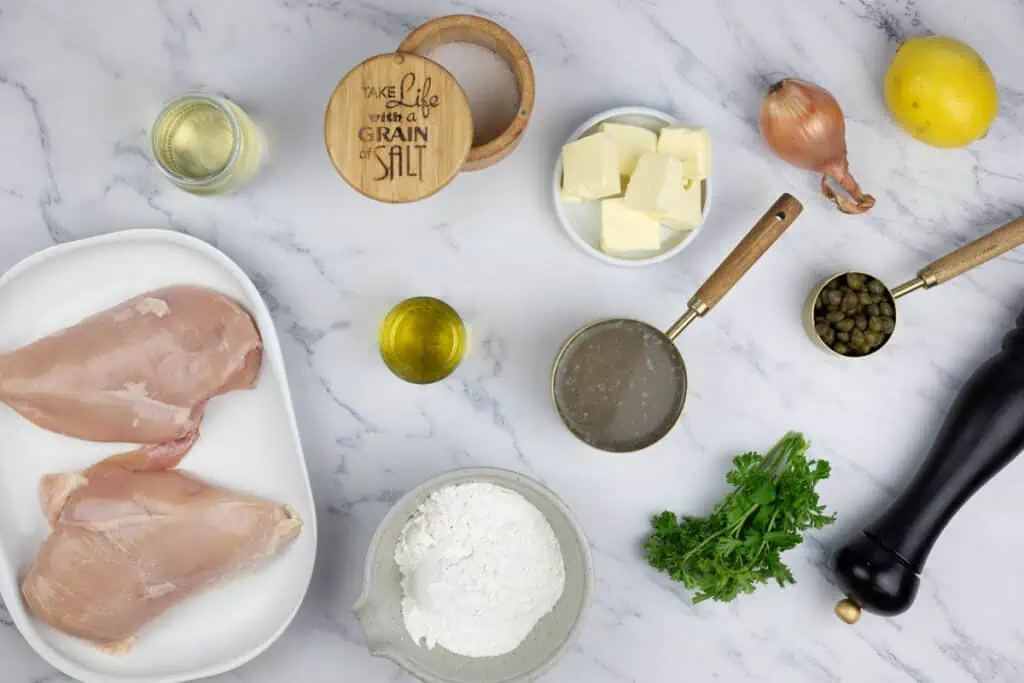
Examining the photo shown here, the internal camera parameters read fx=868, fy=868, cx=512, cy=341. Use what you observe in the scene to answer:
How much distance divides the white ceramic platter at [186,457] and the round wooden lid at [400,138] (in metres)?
0.25

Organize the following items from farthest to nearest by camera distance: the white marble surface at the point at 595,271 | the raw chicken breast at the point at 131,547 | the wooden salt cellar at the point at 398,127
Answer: the white marble surface at the point at 595,271
the raw chicken breast at the point at 131,547
the wooden salt cellar at the point at 398,127

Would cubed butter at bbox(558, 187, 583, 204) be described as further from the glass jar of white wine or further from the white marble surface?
the glass jar of white wine

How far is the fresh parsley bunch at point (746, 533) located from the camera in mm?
1164

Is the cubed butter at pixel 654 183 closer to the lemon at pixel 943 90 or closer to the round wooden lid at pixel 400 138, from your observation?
the round wooden lid at pixel 400 138

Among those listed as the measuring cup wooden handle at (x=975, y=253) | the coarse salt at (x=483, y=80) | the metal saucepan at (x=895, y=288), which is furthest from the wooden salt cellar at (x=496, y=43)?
the measuring cup wooden handle at (x=975, y=253)

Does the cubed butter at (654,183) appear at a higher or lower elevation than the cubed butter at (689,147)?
lower

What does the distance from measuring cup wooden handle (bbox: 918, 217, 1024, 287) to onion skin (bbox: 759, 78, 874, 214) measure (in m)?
0.13

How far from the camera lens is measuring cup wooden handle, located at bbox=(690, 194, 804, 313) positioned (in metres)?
1.15

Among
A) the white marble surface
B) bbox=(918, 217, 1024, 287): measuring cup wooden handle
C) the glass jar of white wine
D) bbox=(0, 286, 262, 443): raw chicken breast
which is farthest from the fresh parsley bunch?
the glass jar of white wine

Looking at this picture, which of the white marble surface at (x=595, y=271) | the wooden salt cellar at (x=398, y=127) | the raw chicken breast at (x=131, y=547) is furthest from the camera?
the white marble surface at (x=595, y=271)

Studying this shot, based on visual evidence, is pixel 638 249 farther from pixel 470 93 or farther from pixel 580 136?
pixel 470 93

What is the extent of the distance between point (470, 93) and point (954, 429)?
A: 2.69ft

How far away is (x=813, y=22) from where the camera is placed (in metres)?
1.27

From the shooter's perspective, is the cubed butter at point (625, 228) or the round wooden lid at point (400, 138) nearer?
the round wooden lid at point (400, 138)
